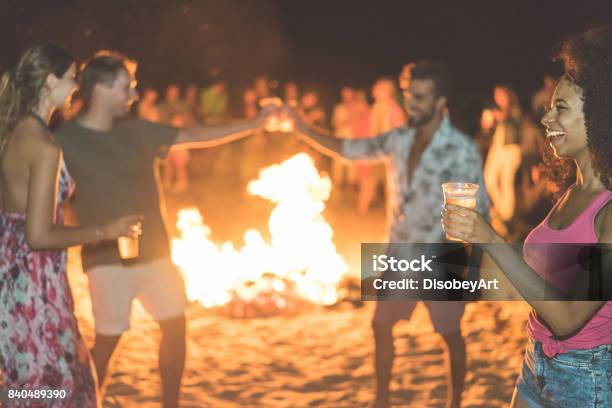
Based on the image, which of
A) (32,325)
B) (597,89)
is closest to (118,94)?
(32,325)

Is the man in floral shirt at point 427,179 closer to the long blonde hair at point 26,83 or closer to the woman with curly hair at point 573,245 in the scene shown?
the woman with curly hair at point 573,245

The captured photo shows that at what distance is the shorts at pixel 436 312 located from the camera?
16.6 ft

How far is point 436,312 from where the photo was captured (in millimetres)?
5062

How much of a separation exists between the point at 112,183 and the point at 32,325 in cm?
123

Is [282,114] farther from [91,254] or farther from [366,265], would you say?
[366,265]

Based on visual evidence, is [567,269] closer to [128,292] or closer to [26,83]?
[26,83]

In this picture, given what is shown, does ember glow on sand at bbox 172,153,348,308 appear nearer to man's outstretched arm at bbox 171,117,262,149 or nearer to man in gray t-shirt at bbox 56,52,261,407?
man's outstretched arm at bbox 171,117,262,149

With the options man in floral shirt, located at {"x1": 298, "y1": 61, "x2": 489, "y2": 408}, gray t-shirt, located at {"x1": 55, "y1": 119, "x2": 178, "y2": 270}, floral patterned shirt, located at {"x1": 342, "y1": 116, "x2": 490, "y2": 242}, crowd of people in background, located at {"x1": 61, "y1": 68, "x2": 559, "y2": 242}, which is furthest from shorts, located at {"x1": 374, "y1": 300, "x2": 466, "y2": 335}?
crowd of people in background, located at {"x1": 61, "y1": 68, "x2": 559, "y2": 242}

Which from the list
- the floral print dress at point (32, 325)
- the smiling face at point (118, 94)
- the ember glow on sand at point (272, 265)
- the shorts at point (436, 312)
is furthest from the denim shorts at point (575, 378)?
the ember glow on sand at point (272, 265)

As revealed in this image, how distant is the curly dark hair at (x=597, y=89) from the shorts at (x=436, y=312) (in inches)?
88.6

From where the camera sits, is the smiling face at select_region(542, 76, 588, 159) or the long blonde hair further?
the long blonde hair

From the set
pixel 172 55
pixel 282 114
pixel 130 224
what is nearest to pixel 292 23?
pixel 172 55

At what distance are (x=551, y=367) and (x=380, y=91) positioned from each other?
9.23m

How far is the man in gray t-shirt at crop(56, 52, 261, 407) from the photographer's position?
15.3 ft
